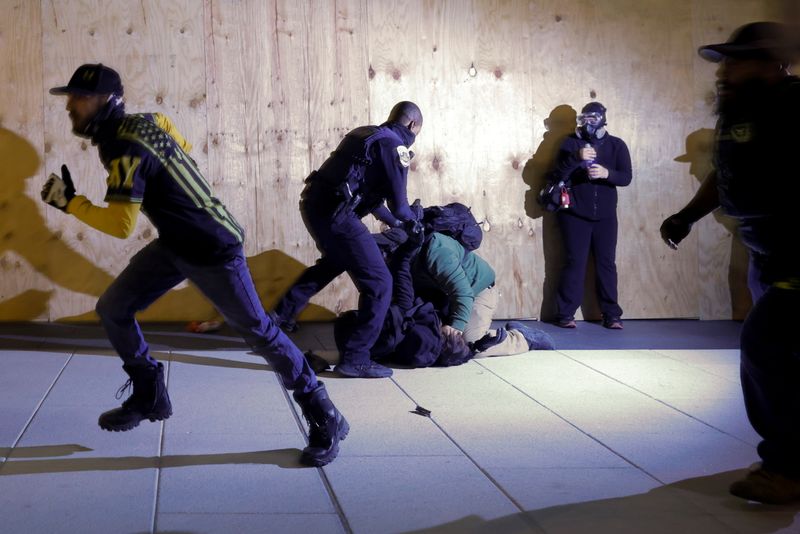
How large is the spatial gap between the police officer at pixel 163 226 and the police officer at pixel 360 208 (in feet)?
5.65

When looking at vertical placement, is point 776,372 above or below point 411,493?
above

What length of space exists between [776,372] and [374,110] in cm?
535

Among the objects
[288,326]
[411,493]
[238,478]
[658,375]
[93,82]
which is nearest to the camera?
[411,493]

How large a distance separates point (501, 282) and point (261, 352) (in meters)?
4.77

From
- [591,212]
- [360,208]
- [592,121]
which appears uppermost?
[592,121]

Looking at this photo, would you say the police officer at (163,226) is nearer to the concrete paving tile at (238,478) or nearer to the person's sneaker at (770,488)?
the concrete paving tile at (238,478)

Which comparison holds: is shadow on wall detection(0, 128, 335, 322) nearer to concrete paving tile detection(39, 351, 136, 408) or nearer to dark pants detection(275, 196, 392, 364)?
concrete paving tile detection(39, 351, 136, 408)

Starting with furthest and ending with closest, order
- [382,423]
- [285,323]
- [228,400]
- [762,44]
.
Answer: [285,323], [228,400], [382,423], [762,44]

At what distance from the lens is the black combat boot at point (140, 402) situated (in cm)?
414

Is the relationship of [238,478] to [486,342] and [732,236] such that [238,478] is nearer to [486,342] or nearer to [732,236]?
[486,342]

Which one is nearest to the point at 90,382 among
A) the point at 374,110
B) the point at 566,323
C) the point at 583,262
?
the point at 374,110

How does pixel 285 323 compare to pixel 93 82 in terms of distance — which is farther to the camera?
pixel 285 323

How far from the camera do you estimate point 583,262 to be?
→ 26.7 ft

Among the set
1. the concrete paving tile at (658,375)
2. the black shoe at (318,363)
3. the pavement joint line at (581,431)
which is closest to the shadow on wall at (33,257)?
the black shoe at (318,363)
